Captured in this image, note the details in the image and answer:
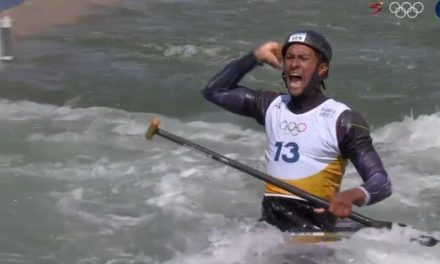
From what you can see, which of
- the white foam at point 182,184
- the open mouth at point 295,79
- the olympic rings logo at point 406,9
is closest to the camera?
the open mouth at point 295,79

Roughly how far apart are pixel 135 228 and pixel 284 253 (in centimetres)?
212

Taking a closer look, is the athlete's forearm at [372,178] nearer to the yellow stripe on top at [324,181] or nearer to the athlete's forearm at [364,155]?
the athlete's forearm at [364,155]

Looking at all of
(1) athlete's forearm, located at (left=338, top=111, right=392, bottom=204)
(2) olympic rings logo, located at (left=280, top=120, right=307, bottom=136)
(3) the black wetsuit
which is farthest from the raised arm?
(1) athlete's forearm, located at (left=338, top=111, right=392, bottom=204)

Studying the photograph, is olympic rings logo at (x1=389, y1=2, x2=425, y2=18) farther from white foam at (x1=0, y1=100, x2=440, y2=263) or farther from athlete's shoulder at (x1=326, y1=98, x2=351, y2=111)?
athlete's shoulder at (x1=326, y1=98, x2=351, y2=111)

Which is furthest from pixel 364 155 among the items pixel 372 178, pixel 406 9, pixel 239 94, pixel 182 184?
pixel 406 9

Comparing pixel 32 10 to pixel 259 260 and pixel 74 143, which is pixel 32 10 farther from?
pixel 259 260

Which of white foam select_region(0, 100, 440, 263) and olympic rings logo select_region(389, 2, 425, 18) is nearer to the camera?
white foam select_region(0, 100, 440, 263)

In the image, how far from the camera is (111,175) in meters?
7.78

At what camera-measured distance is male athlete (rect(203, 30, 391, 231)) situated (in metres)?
4.34

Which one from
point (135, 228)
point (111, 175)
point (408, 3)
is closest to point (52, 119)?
point (111, 175)

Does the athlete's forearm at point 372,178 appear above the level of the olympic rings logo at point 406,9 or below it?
above

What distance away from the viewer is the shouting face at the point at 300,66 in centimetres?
442

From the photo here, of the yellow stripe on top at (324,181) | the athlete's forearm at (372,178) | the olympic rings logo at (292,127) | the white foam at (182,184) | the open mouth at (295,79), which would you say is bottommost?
the white foam at (182,184)

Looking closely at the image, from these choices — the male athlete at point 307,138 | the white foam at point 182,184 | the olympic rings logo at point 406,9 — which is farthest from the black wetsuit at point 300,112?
the olympic rings logo at point 406,9
